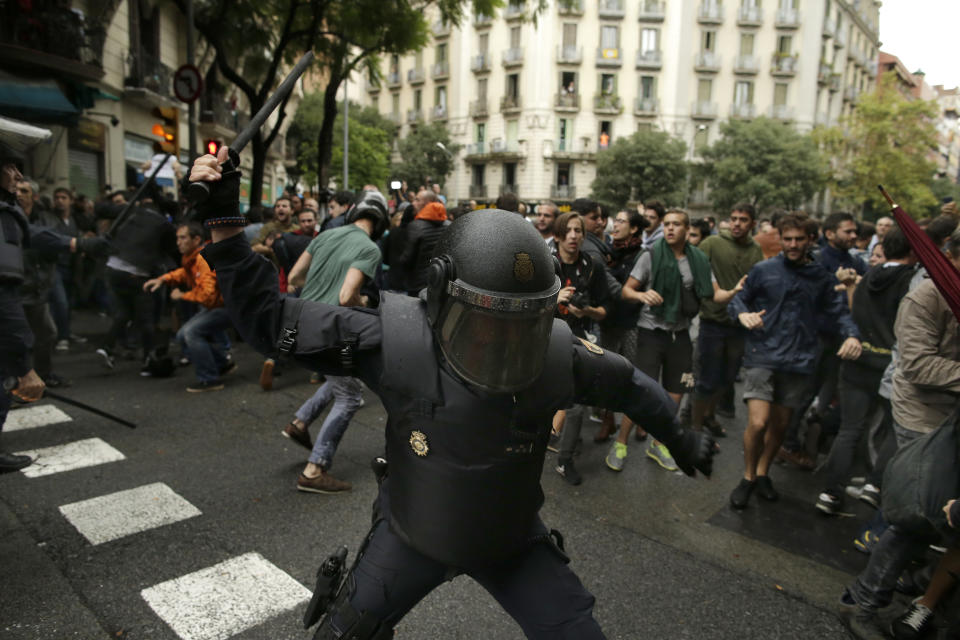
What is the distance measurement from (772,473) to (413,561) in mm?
4062

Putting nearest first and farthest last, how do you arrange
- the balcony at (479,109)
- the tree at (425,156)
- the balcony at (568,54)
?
the balcony at (568,54)
the tree at (425,156)
the balcony at (479,109)

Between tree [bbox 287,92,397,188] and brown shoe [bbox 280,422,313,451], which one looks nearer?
brown shoe [bbox 280,422,313,451]

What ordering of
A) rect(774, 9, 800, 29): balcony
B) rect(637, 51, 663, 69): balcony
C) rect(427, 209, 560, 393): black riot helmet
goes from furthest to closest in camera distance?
rect(774, 9, 800, 29): balcony < rect(637, 51, 663, 69): balcony < rect(427, 209, 560, 393): black riot helmet

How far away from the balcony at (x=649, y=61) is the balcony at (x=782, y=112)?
875 cm

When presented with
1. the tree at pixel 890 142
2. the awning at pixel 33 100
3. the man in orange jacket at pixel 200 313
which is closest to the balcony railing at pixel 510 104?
the tree at pixel 890 142

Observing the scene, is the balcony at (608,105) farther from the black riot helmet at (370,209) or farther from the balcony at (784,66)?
the black riot helmet at (370,209)

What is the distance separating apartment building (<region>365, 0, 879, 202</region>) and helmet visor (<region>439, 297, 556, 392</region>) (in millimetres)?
44573

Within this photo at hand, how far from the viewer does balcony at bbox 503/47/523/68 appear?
1758 inches

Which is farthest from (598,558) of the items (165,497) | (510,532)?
(165,497)

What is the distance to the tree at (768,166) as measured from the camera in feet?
123

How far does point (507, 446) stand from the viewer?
68.4 inches

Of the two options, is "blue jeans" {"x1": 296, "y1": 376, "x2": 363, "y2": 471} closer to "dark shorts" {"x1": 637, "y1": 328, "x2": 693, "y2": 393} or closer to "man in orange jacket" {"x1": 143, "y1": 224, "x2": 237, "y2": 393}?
"dark shorts" {"x1": 637, "y1": 328, "x2": 693, "y2": 393}

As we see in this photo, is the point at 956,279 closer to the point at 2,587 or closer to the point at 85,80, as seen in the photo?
the point at 2,587

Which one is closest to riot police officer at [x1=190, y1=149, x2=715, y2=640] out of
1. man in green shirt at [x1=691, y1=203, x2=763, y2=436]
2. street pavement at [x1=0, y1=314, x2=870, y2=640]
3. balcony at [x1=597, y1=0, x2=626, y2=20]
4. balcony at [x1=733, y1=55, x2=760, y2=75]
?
street pavement at [x1=0, y1=314, x2=870, y2=640]
